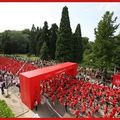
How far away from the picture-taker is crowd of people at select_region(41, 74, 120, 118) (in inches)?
574

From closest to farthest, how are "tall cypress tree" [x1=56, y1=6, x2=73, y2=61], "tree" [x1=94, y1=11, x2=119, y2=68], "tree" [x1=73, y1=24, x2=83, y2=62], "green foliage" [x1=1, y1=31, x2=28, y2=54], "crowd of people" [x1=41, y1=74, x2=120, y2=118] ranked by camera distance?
"crowd of people" [x1=41, y1=74, x2=120, y2=118] < "tree" [x1=94, y1=11, x2=119, y2=68] < "tall cypress tree" [x1=56, y1=6, x2=73, y2=61] < "tree" [x1=73, y1=24, x2=83, y2=62] < "green foliage" [x1=1, y1=31, x2=28, y2=54]

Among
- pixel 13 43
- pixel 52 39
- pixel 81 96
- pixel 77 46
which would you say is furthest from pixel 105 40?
pixel 13 43

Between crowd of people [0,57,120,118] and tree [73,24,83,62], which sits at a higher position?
tree [73,24,83,62]

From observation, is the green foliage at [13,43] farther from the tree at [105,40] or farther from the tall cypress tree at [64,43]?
the tree at [105,40]

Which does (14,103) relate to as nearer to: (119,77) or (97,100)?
(97,100)

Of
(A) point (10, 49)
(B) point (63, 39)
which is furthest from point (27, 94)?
(A) point (10, 49)

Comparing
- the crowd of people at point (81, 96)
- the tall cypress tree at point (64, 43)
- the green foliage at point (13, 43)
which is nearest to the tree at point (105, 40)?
the crowd of people at point (81, 96)

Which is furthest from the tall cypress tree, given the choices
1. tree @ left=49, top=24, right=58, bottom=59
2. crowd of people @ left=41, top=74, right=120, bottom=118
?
crowd of people @ left=41, top=74, right=120, bottom=118

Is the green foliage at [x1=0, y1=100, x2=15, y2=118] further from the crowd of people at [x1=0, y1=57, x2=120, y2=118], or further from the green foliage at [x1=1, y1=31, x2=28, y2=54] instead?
the green foliage at [x1=1, y1=31, x2=28, y2=54]

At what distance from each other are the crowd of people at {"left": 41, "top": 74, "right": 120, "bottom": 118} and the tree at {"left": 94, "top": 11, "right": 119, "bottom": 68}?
6158 millimetres

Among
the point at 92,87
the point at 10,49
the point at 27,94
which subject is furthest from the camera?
the point at 10,49

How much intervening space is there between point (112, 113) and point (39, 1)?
28.4ft

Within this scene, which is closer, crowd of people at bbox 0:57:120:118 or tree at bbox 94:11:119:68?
crowd of people at bbox 0:57:120:118

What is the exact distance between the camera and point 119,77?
22125 mm
